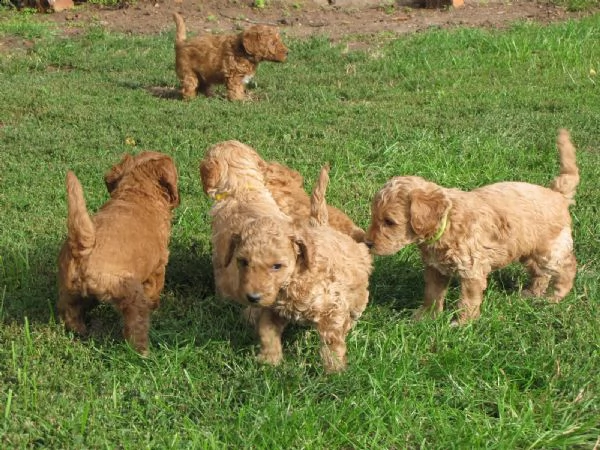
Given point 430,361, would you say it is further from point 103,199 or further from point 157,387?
point 103,199

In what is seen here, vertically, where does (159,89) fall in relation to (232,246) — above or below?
below

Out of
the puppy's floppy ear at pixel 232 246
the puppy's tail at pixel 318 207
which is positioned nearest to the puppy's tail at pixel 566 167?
the puppy's tail at pixel 318 207

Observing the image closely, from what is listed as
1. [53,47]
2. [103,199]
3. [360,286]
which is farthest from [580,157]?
[53,47]

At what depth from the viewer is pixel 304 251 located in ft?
14.4

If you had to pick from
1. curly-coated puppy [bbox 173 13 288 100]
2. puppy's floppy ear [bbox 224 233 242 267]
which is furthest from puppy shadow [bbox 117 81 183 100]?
puppy's floppy ear [bbox 224 233 242 267]

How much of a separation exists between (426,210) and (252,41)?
23.9ft

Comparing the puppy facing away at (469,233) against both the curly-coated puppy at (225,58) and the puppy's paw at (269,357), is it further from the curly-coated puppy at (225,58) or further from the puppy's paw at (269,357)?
the curly-coated puppy at (225,58)

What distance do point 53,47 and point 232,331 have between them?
10.0m

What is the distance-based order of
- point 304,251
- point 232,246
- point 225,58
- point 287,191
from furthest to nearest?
point 225,58 < point 287,191 < point 232,246 < point 304,251

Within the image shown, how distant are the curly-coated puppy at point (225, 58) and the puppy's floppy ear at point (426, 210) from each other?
6716 millimetres

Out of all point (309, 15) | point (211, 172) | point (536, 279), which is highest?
point (211, 172)

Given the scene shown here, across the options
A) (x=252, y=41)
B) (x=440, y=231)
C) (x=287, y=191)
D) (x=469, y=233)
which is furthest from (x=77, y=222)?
(x=252, y=41)

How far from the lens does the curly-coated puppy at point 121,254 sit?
472 cm

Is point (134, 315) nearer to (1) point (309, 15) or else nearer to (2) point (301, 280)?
(2) point (301, 280)
